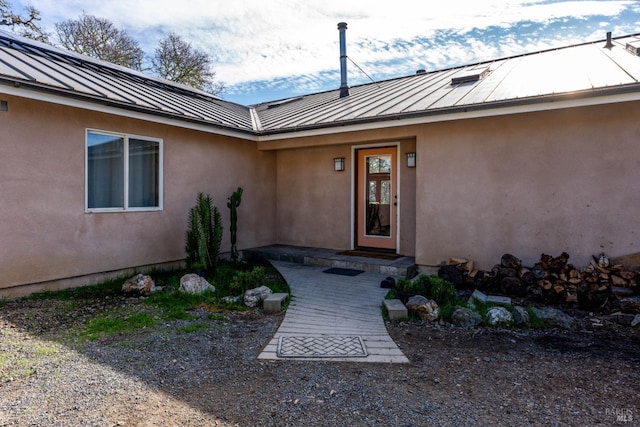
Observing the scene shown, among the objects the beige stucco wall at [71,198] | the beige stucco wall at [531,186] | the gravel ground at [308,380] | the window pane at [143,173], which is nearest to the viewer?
the gravel ground at [308,380]

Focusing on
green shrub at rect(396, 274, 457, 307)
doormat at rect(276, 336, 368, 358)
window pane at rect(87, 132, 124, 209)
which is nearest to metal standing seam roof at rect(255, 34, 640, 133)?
green shrub at rect(396, 274, 457, 307)

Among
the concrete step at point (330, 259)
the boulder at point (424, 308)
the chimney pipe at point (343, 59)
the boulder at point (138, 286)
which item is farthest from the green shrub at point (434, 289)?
the chimney pipe at point (343, 59)

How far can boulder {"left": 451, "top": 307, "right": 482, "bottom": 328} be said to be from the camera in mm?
4605

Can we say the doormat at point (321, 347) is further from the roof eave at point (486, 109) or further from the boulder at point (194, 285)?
the roof eave at point (486, 109)

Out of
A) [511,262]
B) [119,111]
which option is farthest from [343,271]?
[119,111]

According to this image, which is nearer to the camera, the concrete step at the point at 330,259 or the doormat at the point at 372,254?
the concrete step at the point at 330,259

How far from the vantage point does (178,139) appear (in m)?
7.58

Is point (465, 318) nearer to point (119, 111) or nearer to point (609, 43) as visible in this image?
point (119, 111)

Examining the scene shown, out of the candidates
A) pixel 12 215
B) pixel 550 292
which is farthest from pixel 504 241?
pixel 12 215

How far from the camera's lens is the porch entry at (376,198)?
8312 millimetres

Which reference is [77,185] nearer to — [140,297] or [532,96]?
[140,297]

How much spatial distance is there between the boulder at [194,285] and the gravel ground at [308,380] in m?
1.38

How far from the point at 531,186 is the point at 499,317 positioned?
100 inches

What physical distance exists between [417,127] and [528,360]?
4.51 meters
